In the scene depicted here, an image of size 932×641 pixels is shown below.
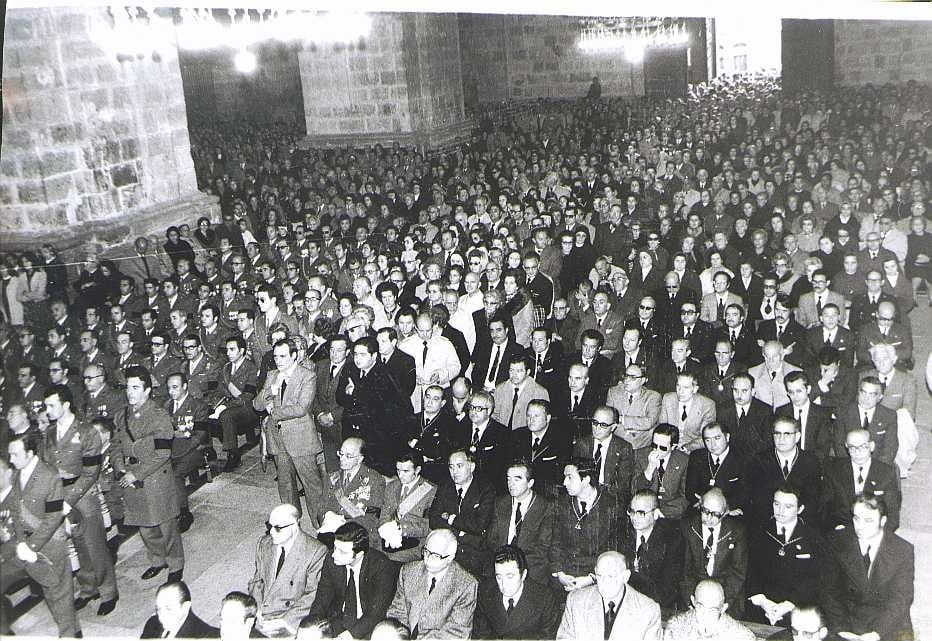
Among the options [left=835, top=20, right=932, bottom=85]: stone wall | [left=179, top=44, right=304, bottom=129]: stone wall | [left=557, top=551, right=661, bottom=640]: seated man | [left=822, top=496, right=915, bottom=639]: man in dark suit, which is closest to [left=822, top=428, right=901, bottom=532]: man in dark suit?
[left=822, top=496, right=915, bottom=639]: man in dark suit

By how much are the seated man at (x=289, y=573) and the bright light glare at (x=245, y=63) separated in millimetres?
21765

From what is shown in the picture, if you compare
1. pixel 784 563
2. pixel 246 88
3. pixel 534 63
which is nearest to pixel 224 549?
pixel 784 563

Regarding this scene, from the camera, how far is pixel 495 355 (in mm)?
6566

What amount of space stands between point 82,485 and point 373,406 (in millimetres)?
1972

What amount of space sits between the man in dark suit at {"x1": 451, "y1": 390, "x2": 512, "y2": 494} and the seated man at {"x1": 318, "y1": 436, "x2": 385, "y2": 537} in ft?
2.24

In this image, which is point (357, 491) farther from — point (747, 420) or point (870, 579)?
point (870, 579)

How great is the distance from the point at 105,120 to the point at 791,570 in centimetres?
841

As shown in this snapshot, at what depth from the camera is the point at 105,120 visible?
28.8ft

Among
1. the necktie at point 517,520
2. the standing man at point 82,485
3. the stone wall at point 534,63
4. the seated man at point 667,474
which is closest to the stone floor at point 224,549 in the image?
the standing man at point 82,485

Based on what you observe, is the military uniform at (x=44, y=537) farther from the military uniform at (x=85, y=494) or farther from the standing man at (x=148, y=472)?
the standing man at (x=148, y=472)

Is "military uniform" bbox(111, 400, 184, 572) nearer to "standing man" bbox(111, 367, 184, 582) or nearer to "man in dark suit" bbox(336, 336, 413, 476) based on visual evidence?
"standing man" bbox(111, 367, 184, 582)

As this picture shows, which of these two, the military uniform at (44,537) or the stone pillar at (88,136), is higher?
the stone pillar at (88,136)

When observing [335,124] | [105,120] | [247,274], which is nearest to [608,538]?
[247,274]

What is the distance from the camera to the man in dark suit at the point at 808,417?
500 centimetres
